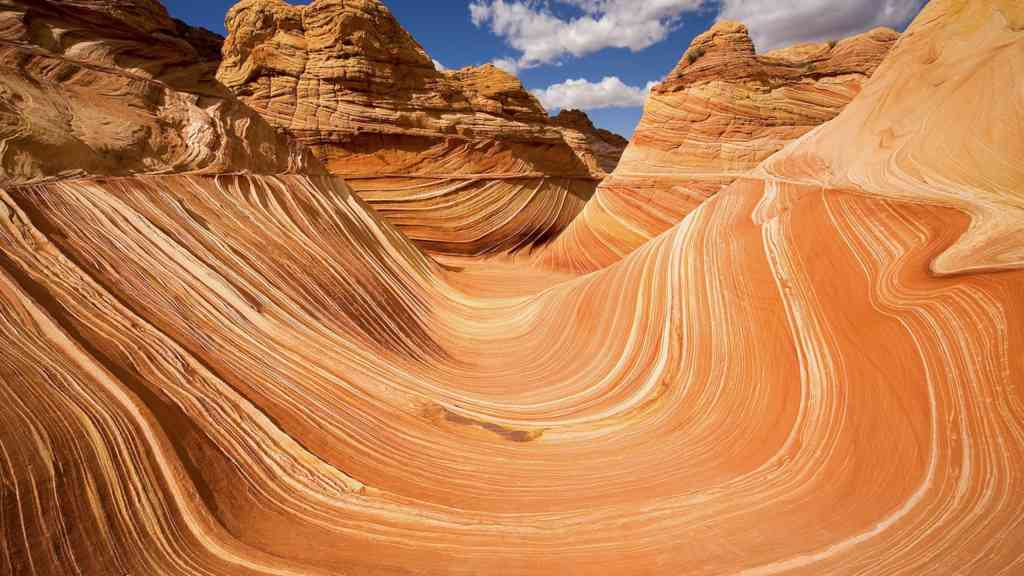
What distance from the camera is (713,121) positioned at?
6.49 meters

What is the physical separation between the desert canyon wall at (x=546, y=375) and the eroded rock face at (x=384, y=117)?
4.50 metres

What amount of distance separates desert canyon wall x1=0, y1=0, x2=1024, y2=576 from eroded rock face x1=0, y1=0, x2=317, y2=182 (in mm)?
27

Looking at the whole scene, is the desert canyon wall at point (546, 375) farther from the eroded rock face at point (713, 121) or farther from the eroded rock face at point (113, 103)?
the eroded rock face at point (713, 121)

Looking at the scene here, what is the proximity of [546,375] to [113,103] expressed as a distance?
3.23 meters

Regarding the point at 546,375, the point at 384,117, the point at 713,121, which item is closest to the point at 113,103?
the point at 546,375

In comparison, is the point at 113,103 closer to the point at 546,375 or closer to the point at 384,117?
the point at 546,375

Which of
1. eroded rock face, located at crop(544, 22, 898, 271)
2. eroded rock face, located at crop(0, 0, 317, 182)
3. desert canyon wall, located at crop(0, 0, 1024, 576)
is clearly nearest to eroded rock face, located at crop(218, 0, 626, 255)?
eroded rock face, located at crop(544, 22, 898, 271)

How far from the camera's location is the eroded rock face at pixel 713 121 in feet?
20.6

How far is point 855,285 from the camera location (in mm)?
2016

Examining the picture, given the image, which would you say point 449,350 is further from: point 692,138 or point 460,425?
point 692,138

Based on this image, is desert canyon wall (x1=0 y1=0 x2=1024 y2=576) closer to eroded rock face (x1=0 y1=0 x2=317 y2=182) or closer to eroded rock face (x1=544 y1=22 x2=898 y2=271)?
eroded rock face (x1=0 y1=0 x2=317 y2=182)

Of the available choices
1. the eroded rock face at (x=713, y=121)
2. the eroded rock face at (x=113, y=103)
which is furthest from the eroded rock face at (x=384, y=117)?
the eroded rock face at (x=113, y=103)

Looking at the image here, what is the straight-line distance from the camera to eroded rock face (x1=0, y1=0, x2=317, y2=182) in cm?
252

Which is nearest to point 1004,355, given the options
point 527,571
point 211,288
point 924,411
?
point 924,411
